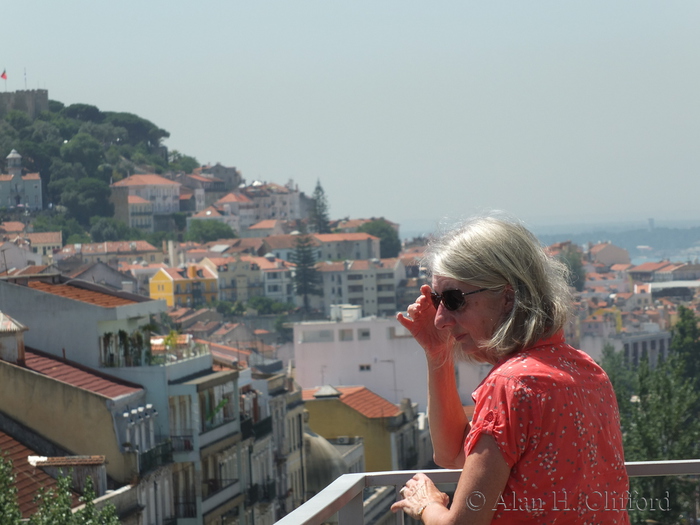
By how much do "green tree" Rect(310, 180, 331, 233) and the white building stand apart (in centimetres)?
8452

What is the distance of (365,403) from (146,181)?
295 ft

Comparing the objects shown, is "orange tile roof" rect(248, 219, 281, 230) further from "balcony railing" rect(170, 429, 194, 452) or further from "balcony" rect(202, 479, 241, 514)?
"balcony railing" rect(170, 429, 194, 452)

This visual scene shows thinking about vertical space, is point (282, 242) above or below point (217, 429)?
below

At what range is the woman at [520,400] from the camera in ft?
5.78

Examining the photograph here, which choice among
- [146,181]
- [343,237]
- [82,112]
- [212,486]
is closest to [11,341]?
[212,486]

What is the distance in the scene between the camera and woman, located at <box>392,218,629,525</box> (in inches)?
69.4

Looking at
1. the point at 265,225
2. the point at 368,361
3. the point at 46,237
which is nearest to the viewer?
the point at 368,361

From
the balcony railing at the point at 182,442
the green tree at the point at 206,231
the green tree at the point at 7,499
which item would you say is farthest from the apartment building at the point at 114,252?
the green tree at the point at 7,499

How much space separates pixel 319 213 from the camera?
4719 inches

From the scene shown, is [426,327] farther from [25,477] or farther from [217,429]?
[217,429]

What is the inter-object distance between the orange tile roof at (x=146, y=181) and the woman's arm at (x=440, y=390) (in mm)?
109865

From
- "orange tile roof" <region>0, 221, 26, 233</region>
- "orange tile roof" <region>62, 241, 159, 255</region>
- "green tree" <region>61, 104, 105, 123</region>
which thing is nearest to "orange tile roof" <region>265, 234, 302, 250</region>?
"orange tile roof" <region>62, 241, 159, 255</region>

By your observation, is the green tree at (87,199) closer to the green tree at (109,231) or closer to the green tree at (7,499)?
the green tree at (109,231)

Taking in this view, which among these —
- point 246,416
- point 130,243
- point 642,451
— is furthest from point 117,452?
point 130,243
